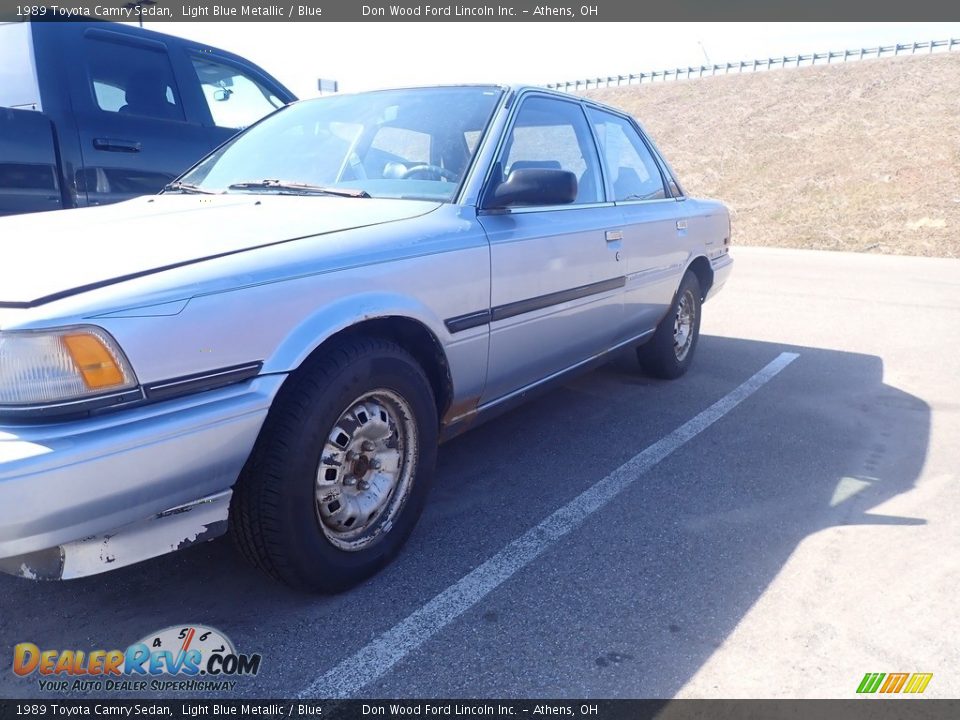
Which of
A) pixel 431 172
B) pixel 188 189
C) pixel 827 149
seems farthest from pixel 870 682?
pixel 827 149

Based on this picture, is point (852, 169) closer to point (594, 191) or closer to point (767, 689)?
point (594, 191)

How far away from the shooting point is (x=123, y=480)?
1743 mm

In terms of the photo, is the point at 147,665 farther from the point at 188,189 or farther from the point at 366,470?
the point at 188,189

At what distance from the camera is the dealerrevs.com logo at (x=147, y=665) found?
2.03 m

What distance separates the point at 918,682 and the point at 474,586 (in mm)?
1322

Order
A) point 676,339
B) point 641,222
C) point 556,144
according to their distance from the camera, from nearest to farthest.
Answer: point 556,144, point 641,222, point 676,339

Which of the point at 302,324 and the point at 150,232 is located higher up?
the point at 150,232

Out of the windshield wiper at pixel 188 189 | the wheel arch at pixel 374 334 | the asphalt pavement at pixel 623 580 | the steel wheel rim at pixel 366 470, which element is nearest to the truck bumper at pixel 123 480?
the wheel arch at pixel 374 334

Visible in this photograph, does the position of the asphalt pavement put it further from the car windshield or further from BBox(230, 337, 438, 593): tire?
the car windshield

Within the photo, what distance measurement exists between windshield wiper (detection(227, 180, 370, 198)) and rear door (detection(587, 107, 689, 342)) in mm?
1601

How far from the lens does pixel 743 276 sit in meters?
11.0

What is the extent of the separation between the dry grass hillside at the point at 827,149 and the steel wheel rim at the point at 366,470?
1881 cm

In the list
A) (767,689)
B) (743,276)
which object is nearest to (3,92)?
(767,689)

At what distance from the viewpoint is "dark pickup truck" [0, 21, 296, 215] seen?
Answer: 3.88 meters
